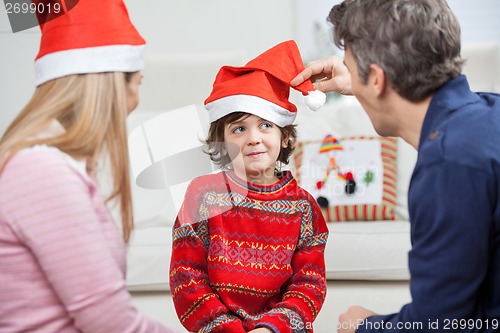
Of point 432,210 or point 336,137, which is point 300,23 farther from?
point 432,210

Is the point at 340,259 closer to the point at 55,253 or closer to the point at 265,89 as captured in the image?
the point at 265,89

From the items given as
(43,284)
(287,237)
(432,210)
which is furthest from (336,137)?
(43,284)

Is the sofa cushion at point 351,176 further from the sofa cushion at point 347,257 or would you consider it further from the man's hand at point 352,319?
the man's hand at point 352,319

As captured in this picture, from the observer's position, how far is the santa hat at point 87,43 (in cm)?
114

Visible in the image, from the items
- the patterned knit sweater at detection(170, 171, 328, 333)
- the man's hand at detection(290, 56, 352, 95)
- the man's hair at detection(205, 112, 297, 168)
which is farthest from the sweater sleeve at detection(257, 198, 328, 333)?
the man's hand at detection(290, 56, 352, 95)

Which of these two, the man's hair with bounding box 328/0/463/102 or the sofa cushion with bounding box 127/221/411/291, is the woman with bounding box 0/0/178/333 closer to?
the man's hair with bounding box 328/0/463/102

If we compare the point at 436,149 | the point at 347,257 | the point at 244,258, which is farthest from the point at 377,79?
the point at 347,257

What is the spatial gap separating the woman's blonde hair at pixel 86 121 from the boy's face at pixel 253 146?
0.58 meters

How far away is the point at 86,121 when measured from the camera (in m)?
1.08

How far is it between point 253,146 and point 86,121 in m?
0.67

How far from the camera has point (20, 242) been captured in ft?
3.35

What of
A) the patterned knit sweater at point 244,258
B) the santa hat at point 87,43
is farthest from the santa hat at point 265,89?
the santa hat at point 87,43

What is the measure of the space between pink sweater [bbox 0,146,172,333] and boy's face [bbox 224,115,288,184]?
68 cm

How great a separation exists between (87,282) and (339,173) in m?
2.10
